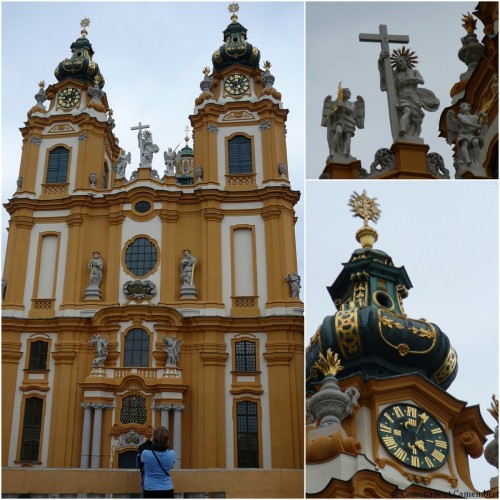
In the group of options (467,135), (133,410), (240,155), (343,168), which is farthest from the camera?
(240,155)

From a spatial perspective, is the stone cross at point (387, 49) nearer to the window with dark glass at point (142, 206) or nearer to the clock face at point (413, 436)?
the clock face at point (413, 436)

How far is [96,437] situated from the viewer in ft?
61.2

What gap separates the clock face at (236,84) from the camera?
2386 cm

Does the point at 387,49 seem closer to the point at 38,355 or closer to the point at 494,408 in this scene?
the point at 494,408

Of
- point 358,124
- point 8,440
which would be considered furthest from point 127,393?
point 358,124

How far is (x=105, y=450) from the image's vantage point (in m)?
18.8

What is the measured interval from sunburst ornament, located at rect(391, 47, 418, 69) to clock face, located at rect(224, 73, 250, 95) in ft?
33.2

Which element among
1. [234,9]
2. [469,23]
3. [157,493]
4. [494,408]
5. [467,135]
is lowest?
[157,493]

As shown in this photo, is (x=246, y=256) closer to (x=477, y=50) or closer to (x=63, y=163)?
(x=63, y=163)

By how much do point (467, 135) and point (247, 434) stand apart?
9.39 meters

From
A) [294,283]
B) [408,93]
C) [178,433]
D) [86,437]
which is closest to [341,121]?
[408,93]

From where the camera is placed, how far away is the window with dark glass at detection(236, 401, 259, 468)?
18.7 metres

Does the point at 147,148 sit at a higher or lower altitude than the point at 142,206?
higher

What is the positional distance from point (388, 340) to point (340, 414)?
9.51 feet
